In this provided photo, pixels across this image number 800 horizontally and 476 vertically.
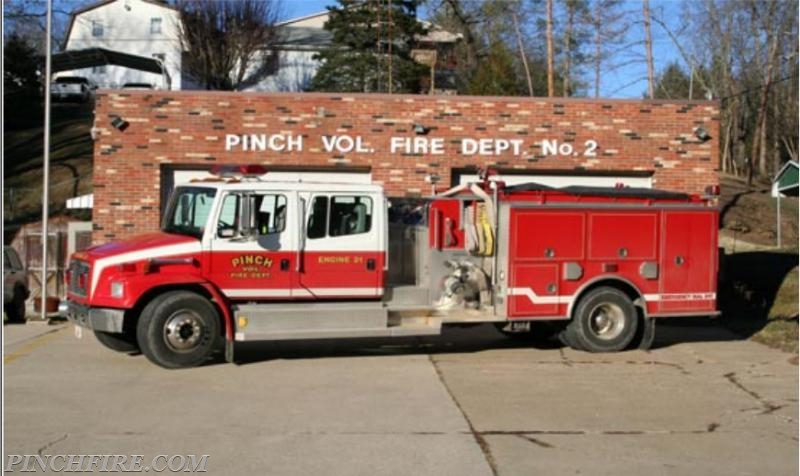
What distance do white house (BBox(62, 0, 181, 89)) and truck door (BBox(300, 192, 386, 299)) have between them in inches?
1773

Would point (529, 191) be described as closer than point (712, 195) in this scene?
Yes

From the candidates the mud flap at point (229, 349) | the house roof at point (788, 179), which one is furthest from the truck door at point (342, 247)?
the house roof at point (788, 179)

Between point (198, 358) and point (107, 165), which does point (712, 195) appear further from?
point (107, 165)

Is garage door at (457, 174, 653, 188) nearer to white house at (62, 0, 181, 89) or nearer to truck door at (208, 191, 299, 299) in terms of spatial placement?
truck door at (208, 191, 299, 299)

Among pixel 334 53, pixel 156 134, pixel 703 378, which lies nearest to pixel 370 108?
pixel 156 134

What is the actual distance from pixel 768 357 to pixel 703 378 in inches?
88.7

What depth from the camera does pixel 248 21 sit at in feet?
154

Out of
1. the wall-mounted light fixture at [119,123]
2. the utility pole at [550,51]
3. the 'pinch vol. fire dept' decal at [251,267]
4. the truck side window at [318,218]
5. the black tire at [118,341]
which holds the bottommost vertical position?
the black tire at [118,341]

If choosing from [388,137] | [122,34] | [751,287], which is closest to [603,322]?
[751,287]

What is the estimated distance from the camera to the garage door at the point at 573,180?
18.0m

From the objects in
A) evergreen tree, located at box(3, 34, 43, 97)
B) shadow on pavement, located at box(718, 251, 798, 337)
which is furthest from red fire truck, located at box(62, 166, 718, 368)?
evergreen tree, located at box(3, 34, 43, 97)

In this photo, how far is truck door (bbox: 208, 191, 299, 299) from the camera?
10930 millimetres

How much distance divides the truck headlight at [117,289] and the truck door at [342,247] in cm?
209

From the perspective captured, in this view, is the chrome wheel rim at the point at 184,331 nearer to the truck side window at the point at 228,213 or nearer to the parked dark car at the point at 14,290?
the truck side window at the point at 228,213
